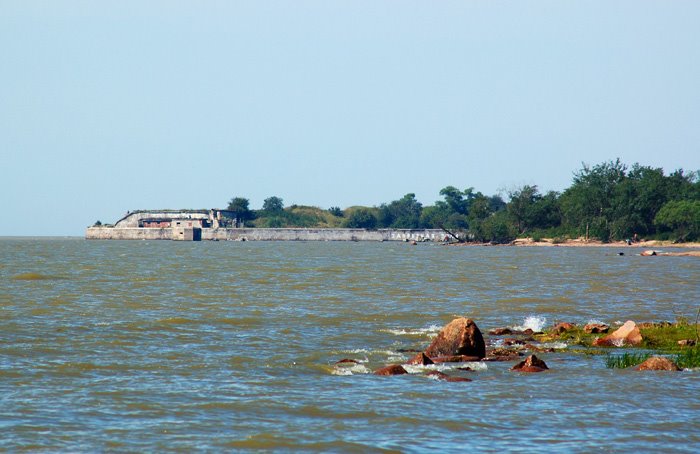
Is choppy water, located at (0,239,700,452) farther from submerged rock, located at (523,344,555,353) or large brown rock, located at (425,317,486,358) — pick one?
large brown rock, located at (425,317,486,358)

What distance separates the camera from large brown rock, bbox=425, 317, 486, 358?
72.4 ft

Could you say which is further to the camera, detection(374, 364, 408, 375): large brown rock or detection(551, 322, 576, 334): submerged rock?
detection(551, 322, 576, 334): submerged rock

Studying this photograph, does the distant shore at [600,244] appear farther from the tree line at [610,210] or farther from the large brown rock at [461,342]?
the large brown rock at [461,342]

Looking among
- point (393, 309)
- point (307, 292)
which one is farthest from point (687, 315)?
point (307, 292)

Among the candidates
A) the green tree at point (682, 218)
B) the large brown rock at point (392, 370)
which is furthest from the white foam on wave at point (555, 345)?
the green tree at point (682, 218)

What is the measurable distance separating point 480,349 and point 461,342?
0.55 metres

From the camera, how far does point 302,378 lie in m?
19.7

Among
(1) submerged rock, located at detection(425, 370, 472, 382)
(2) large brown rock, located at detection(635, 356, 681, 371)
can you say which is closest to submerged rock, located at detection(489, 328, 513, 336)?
(2) large brown rock, located at detection(635, 356, 681, 371)

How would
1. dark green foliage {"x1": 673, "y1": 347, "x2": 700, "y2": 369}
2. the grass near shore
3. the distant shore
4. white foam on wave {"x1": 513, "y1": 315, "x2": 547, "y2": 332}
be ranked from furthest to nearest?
the distant shore < white foam on wave {"x1": 513, "y1": 315, "x2": 547, "y2": 332} < the grass near shore < dark green foliage {"x1": 673, "y1": 347, "x2": 700, "y2": 369}

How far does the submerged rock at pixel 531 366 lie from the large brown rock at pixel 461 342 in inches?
66.8

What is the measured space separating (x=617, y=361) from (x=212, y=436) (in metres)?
11.0

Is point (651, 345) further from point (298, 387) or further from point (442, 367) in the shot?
point (298, 387)

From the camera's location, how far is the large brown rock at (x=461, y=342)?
22.1m

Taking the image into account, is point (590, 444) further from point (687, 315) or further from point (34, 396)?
point (687, 315)
